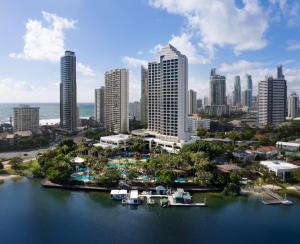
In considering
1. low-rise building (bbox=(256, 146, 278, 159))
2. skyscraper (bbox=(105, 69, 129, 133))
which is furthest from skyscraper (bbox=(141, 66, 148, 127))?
low-rise building (bbox=(256, 146, 278, 159))

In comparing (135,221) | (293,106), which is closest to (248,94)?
(293,106)

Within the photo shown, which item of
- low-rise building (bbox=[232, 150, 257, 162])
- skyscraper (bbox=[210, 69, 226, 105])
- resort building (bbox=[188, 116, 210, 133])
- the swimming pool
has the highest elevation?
skyscraper (bbox=[210, 69, 226, 105])

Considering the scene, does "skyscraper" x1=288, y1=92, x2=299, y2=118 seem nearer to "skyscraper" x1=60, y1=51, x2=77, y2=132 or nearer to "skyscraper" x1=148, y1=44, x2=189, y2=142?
"skyscraper" x1=148, y1=44, x2=189, y2=142

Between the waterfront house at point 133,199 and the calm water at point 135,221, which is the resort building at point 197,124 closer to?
the calm water at point 135,221

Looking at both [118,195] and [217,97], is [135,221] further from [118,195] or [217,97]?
[217,97]

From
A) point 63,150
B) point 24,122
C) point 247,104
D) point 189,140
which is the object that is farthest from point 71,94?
point 247,104

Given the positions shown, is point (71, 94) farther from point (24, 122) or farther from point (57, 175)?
point (57, 175)
